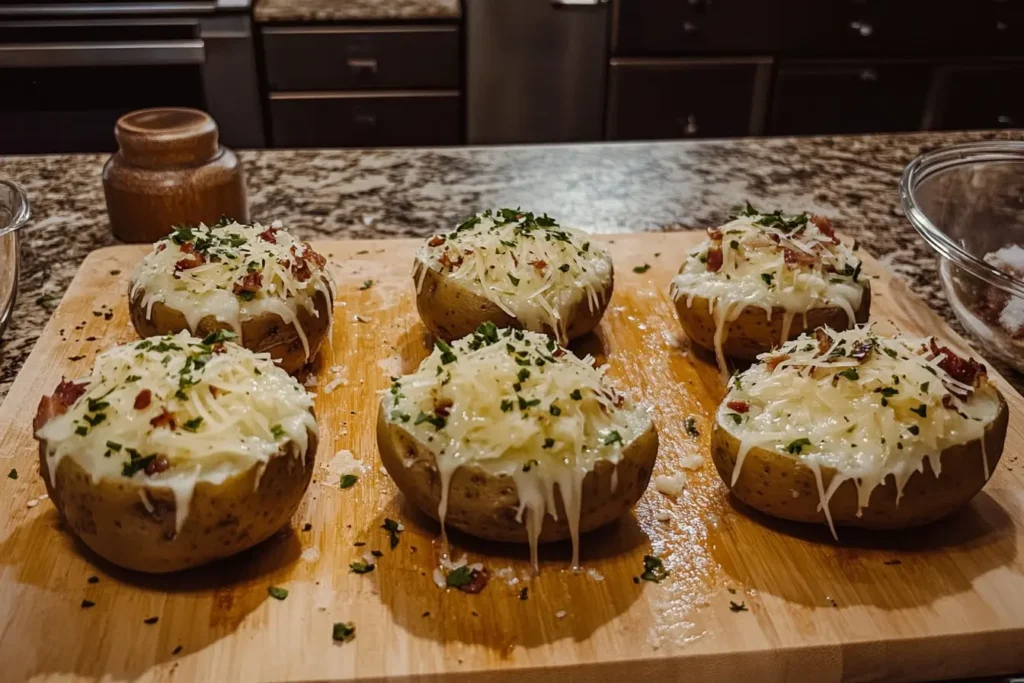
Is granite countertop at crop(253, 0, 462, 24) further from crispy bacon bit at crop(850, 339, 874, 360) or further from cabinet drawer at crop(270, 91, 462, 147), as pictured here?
crispy bacon bit at crop(850, 339, 874, 360)

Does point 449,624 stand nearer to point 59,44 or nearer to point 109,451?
point 109,451

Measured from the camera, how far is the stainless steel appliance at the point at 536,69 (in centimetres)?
410

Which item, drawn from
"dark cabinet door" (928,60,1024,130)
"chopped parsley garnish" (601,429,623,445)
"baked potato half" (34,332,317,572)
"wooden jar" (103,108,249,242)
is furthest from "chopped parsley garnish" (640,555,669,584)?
"dark cabinet door" (928,60,1024,130)

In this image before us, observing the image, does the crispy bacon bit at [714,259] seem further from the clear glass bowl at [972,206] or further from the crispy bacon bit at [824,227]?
the clear glass bowl at [972,206]

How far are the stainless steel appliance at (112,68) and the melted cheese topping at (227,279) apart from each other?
2.30 m

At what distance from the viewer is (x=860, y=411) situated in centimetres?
139

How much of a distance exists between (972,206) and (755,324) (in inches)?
28.5

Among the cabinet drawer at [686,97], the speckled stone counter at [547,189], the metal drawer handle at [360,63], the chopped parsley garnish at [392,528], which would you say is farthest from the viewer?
the cabinet drawer at [686,97]

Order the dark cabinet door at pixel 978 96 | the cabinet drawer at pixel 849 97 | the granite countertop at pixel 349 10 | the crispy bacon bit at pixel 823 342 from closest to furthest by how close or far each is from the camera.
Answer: the crispy bacon bit at pixel 823 342 < the granite countertop at pixel 349 10 < the cabinet drawer at pixel 849 97 < the dark cabinet door at pixel 978 96

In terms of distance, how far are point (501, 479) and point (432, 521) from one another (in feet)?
0.61

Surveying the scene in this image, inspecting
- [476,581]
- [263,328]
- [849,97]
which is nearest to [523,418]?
[476,581]

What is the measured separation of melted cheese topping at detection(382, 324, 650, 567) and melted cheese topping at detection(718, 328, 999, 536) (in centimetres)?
19

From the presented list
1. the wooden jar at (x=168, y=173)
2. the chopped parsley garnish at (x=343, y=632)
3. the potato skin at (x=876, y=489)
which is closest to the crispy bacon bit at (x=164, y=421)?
the chopped parsley garnish at (x=343, y=632)

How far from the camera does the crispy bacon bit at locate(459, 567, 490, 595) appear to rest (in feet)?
4.27
